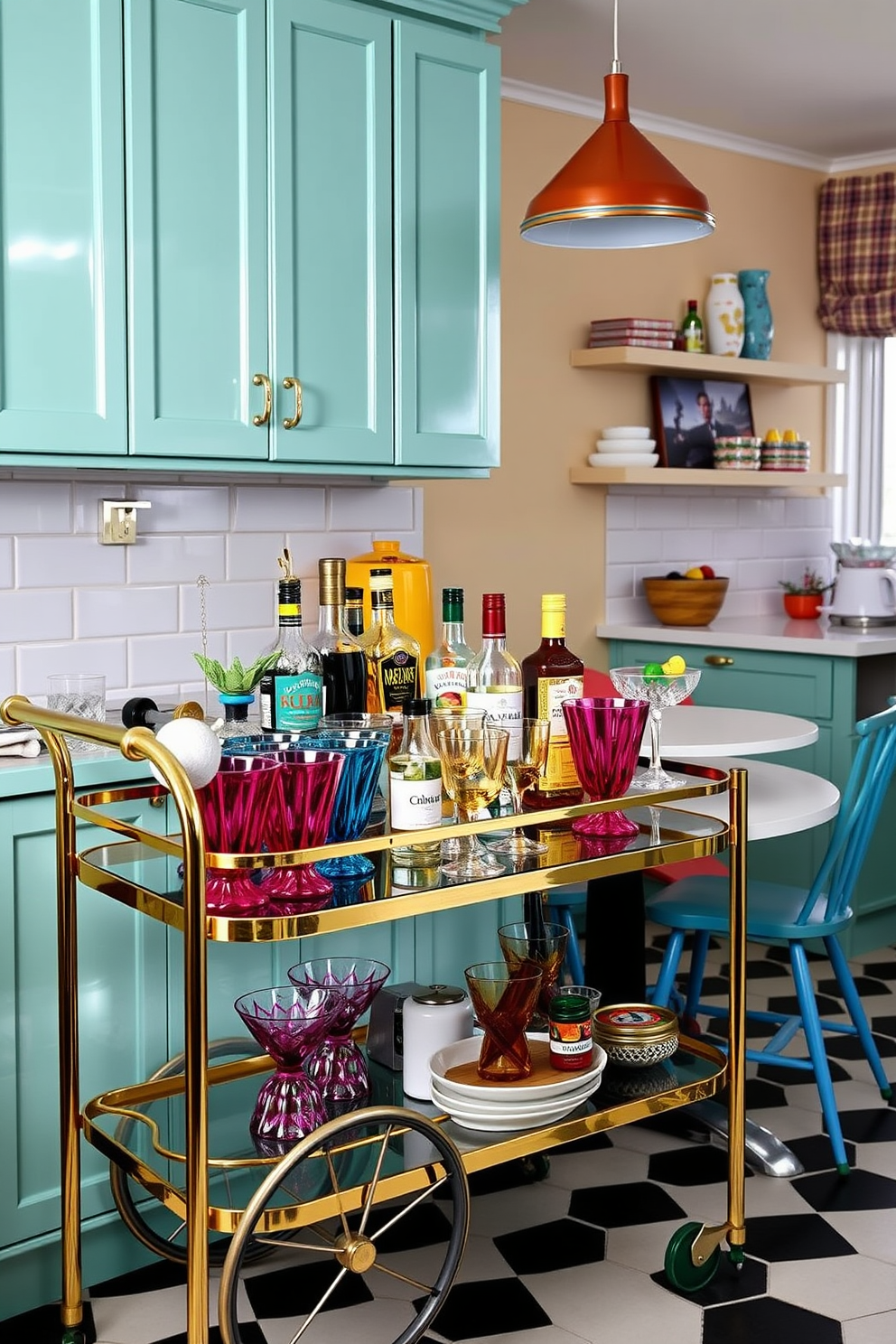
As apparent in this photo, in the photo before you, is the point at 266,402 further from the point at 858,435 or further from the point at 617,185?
the point at 858,435

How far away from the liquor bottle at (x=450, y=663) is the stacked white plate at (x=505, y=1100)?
557 millimetres

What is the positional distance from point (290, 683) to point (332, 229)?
3.06ft

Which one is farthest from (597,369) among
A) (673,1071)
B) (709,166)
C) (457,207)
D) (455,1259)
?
(455,1259)

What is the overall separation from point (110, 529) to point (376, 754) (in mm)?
1163

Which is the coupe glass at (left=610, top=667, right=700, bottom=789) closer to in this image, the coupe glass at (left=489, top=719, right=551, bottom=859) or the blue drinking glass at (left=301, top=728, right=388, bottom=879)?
the coupe glass at (left=489, top=719, right=551, bottom=859)

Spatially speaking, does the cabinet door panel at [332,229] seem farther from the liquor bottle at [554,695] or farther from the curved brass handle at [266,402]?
the liquor bottle at [554,695]

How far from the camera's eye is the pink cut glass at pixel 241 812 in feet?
5.62

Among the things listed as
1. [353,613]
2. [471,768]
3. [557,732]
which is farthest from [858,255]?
[471,768]

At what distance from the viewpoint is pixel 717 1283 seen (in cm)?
236

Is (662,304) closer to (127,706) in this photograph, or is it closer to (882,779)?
(882,779)

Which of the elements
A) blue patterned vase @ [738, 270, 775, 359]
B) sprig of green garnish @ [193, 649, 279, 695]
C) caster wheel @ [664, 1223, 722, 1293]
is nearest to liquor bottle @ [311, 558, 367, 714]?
sprig of green garnish @ [193, 649, 279, 695]

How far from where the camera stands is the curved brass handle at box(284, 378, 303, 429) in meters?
2.70

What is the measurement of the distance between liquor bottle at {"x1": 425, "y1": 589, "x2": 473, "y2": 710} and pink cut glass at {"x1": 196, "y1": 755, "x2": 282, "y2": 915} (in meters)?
0.54

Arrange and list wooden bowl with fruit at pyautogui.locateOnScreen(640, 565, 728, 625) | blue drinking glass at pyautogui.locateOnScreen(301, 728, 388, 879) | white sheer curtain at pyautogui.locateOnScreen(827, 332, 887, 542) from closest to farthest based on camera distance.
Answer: blue drinking glass at pyautogui.locateOnScreen(301, 728, 388, 879) → wooden bowl with fruit at pyautogui.locateOnScreen(640, 565, 728, 625) → white sheer curtain at pyautogui.locateOnScreen(827, 332, 887, 542)
